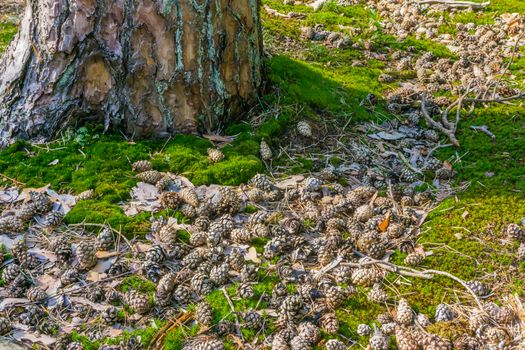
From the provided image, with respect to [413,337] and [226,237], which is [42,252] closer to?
[226,237]

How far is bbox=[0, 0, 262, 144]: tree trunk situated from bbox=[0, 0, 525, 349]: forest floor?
0.16m

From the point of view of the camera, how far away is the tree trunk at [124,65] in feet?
12.3

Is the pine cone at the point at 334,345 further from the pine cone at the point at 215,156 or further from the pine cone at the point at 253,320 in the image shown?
the pine cone at the point at 215,156

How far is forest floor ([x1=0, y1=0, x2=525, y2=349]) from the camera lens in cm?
303

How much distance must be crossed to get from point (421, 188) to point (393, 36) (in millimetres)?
3051

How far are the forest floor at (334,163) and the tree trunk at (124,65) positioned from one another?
0.53 feet

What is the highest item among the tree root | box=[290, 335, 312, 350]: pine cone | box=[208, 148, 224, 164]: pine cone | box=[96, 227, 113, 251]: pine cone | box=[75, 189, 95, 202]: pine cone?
box=[208, 148, 224, 164]: pine cone

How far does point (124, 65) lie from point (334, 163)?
5.41 ft

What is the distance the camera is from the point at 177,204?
350 cm

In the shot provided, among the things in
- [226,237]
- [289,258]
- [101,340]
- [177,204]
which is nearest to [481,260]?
[289,258]

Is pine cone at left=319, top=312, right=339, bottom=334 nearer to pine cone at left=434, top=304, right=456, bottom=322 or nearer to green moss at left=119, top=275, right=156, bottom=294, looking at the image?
pine cone at left=434, top=304, right=456, bottom=322

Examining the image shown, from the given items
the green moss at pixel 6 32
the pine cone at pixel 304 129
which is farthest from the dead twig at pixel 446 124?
the green moss at pixel 6 32

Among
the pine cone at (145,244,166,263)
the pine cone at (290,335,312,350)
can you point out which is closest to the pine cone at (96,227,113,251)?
the pine cone at (145,244,166,263)

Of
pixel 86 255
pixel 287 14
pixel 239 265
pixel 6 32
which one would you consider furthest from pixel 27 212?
pixel 287 14
